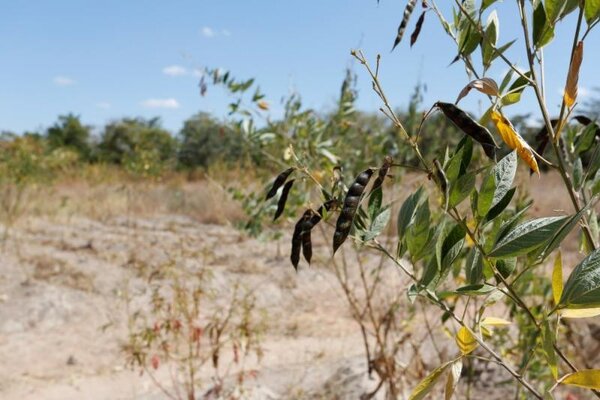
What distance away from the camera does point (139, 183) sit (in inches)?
407

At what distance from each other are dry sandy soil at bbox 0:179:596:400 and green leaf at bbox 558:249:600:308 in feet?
7.07

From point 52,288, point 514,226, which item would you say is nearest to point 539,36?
point 514,226

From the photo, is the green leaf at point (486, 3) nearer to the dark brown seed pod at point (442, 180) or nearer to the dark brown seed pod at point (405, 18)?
the dark brown seed pod at point (405, 18)

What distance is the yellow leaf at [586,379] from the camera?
0.48m

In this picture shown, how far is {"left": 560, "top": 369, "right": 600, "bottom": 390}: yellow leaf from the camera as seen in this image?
0.48m

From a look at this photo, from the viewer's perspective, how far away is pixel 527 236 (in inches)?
18.9

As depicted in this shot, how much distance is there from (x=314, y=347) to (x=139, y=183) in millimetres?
7189

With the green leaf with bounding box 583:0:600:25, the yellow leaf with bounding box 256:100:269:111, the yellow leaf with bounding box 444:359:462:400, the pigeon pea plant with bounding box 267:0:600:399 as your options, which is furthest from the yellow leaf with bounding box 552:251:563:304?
the yellow leaf with bounding box 256:100:269:111

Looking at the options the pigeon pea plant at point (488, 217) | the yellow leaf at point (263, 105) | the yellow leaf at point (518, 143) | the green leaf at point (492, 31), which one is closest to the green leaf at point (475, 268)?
the pigeon pea plant at point (488, 217)

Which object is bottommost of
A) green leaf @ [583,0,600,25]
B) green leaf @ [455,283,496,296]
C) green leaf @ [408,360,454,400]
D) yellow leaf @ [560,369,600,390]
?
green leaf @ [408,360,454,400]

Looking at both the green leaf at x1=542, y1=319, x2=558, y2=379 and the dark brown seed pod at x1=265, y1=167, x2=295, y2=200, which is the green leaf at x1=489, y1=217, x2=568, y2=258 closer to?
the green leaf at x1=542, y1=319, x2=558, y2=379

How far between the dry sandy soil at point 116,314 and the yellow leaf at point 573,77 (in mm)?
2129

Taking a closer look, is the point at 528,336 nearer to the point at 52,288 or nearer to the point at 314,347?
the point at 314,347

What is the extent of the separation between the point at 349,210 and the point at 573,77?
236 mm
